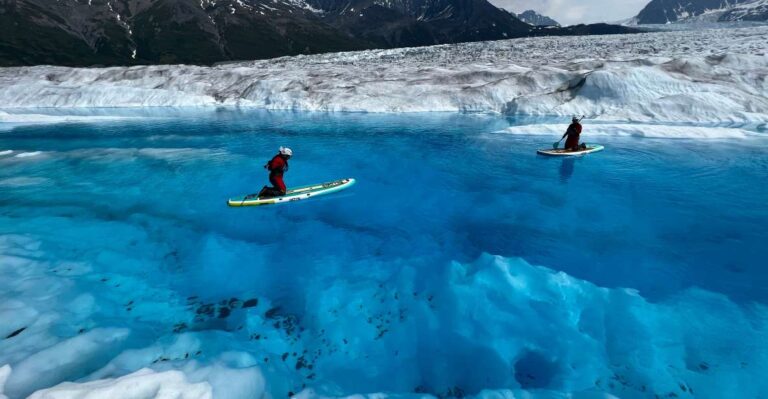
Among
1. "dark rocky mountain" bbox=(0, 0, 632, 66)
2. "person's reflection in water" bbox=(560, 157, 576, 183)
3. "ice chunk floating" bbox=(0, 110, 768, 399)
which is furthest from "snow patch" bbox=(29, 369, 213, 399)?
"dark rocky mountain" bbox=(0, 0, 632, 66)

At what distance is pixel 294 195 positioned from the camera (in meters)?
16.2

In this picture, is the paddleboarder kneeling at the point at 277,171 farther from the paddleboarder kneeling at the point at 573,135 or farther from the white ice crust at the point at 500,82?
the white ice crust at the point at 500,82

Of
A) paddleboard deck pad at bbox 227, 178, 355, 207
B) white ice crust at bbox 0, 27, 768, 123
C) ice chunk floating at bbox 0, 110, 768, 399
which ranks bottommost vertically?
ice chunk floating at bbox 0, 110, 768, 399

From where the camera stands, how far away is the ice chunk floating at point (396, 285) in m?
7.07

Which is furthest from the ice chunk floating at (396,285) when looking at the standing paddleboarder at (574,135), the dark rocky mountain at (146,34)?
the dark rocky mountain at (146,34)

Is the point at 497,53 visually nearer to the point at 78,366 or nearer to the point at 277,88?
the point at 277,88

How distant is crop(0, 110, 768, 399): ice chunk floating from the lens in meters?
7.07

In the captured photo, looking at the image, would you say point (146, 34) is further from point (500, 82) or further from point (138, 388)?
point (138, 388)

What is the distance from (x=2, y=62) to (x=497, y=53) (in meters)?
138

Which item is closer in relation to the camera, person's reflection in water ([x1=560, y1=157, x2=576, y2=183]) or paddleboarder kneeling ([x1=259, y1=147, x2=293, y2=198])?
paddleboarder kneeling ([x1=259, y1=147, x2=293, y2=198])

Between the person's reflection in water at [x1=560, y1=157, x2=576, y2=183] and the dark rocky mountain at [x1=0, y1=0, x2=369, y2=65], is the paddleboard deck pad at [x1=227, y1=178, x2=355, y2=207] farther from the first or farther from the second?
the dark rocky mountain at [x1=0, y1=0, x2=369, y2=65]

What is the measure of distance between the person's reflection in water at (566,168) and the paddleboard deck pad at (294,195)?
9626mm

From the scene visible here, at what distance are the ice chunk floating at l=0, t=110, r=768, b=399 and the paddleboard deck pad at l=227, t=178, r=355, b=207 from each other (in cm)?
35

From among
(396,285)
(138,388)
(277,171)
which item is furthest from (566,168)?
(138,388)
